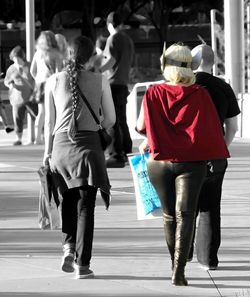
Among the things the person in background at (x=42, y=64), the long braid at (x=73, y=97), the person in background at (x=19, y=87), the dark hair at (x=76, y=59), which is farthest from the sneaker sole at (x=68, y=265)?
the person in background at (x=19, y=87)

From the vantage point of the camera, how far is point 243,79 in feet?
67.3

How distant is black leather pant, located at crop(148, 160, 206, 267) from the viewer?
308 inches

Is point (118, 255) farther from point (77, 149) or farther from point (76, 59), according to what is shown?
point (76, 59)

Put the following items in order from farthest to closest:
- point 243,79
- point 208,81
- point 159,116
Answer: point 243,79 → point 208,81 → point 159,116

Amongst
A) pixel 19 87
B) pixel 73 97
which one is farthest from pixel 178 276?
pixel 19 87

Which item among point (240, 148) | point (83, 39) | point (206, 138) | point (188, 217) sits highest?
point (83, 39)

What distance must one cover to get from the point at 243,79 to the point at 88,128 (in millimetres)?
12557

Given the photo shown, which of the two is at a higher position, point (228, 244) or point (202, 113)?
point (202, 113)

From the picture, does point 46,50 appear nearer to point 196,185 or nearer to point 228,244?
point 228,244

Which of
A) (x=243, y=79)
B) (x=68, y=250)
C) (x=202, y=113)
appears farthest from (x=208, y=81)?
(x=243, y=79)

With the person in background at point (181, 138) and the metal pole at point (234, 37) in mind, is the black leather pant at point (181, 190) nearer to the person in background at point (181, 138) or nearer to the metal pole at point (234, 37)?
the person in background at point (181, 138)

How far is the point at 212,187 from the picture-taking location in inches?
331

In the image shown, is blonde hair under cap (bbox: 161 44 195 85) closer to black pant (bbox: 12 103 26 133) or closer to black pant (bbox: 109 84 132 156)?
black pant (bbox: 109 84 132 156)

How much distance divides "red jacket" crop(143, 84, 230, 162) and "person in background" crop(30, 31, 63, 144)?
6668 mm
